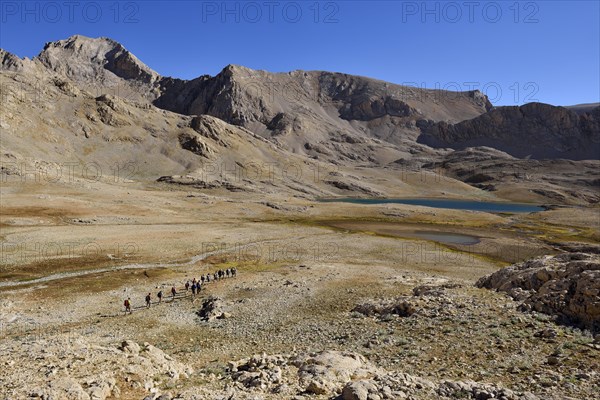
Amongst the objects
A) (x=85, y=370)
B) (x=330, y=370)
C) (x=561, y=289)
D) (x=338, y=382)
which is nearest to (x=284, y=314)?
(x=330, y=370)

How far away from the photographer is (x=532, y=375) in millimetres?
17328

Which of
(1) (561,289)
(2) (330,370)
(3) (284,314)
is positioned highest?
(1) (561,289)

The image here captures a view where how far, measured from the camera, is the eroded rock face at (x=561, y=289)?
23.1m

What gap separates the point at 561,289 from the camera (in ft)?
85.9

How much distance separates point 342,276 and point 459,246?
45.6m

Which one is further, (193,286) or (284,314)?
(193,286)

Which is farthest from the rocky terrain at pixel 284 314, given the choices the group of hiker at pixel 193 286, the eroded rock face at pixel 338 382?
the group of hiker at pixel 193 286

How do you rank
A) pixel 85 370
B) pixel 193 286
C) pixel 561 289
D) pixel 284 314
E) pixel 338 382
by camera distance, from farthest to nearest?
pixel 193 286 → pixel 284 314 → pixel 561 289 → pixel 85 370 → pixel 338 382

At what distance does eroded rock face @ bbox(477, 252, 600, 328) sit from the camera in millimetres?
23072

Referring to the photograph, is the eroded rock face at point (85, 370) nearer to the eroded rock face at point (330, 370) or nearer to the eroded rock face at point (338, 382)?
the eroded rock face at point (338, 382)

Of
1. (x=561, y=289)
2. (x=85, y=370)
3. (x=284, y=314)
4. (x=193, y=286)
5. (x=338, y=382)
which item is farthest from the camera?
(x=193, y=286)

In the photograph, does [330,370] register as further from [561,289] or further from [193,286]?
[193,286]

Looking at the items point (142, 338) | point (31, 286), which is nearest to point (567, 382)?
point (142, 338)

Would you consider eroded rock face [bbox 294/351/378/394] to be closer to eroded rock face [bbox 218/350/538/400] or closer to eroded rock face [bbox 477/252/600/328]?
eroded rock face [bbox 218/350/538/400]
